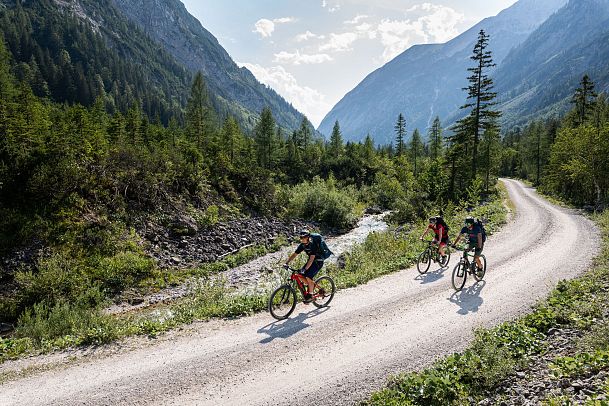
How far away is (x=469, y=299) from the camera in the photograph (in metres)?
12.8

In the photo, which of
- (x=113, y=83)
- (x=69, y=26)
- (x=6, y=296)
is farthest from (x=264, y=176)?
(x=69, y=26)

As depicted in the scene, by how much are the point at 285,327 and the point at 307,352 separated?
1.64 meters

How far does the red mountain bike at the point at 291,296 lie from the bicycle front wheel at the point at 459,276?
5255 millimetres

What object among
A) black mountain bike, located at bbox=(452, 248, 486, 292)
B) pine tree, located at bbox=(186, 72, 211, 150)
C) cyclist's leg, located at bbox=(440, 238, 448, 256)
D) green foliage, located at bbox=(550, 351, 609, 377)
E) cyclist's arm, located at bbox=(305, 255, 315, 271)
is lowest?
green foliage, located at bbox=(550, 351, 609, 377)

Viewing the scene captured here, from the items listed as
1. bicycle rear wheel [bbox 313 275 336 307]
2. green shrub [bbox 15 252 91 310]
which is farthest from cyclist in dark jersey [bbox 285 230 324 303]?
green shrub [bbox 15 252 91 310]

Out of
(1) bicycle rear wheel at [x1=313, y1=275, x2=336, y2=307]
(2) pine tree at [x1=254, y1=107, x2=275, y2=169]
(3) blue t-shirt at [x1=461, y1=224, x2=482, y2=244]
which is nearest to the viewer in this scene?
(1) bicycle rear wheel at [x1=313, y1=275, x2=336, y2=307]

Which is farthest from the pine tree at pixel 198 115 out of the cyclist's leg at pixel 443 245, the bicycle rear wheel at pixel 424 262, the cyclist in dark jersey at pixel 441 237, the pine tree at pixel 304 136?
the cyclist's leg at pixel 443 245

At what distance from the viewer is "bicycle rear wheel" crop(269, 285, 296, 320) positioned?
11.6m

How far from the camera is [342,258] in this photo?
75.6ft

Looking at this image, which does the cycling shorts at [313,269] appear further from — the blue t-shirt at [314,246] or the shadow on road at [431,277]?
the shadow on road at [431,277]

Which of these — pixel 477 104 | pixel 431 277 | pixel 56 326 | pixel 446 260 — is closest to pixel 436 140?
pixel 477 104

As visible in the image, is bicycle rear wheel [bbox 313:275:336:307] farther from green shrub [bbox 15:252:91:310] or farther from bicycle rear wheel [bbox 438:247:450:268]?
green shrub [bbox 15:252:91:310]

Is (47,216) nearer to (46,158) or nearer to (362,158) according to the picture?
(46,158)

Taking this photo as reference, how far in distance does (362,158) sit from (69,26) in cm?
15006
